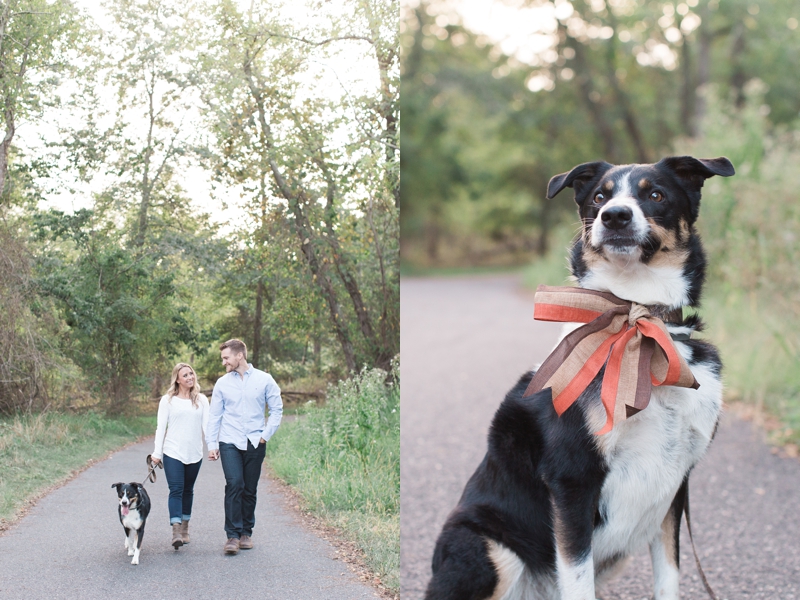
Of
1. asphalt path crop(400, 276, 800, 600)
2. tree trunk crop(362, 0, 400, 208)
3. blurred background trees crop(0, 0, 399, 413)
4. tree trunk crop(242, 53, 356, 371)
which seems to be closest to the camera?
blurred background trees crop(0, 0, 399, 413)

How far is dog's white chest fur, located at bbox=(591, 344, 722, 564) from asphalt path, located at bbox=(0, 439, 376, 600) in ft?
3.80

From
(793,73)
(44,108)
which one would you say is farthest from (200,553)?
(793,73)

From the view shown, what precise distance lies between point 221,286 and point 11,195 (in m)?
0.88

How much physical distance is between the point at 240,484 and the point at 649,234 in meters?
1.92

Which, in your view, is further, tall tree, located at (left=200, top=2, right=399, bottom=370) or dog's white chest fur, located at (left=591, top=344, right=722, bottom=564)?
tall tree, located at (left=200, top=2, right=399, bottom=370)

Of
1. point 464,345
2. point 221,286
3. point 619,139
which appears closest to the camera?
point 221,286

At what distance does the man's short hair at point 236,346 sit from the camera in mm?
3070

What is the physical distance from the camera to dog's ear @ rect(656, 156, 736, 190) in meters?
2.55

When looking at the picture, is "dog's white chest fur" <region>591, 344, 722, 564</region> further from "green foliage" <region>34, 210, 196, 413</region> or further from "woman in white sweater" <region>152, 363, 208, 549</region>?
"green foliage" <region>34, 210, 196, 413</region>

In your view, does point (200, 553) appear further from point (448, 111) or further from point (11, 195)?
point (448, 111)

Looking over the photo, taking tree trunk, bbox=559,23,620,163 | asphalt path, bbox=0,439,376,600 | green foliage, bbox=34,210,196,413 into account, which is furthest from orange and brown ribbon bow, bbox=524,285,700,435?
tree trunk, bbox=559,23,620,163

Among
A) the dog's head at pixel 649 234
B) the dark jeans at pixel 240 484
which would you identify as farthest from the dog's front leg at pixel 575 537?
the dark jeans at pixel 240 484

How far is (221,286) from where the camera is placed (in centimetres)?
310

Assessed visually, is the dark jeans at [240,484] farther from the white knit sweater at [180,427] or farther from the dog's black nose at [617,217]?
the dog's black nose at [617,217]
